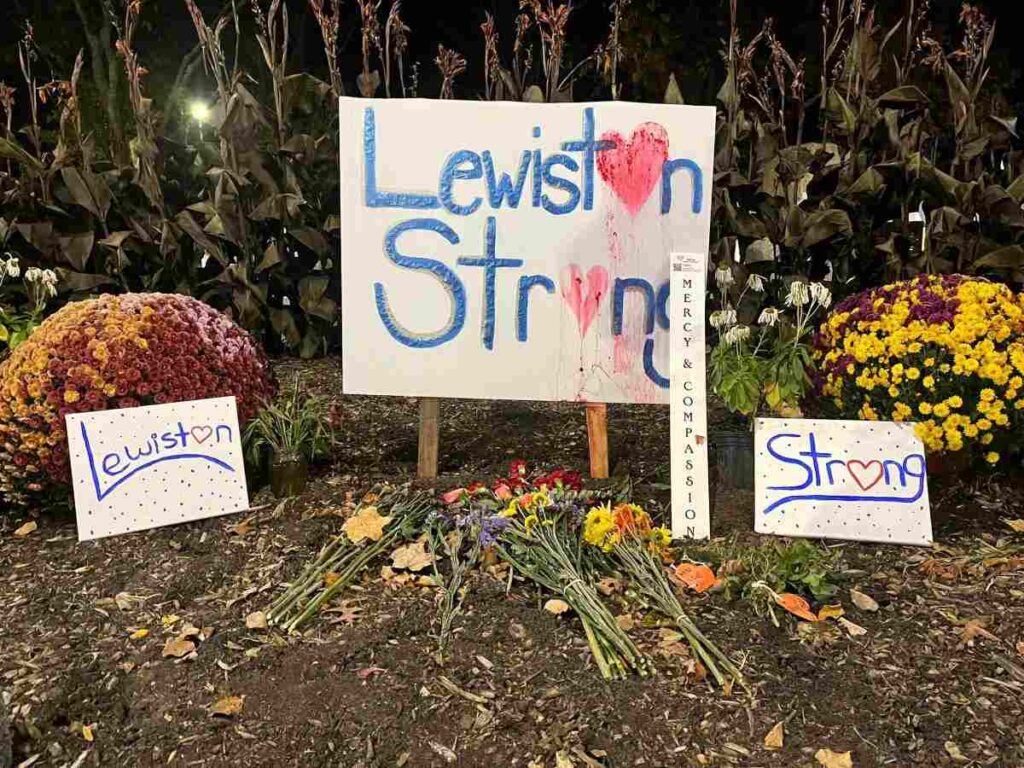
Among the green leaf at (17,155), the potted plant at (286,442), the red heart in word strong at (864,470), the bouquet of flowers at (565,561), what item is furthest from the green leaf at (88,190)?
the red heart in word strong at (864,470)

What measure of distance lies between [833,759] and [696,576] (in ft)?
2.10

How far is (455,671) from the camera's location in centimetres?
194

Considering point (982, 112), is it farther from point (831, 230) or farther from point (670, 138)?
point (670, 138)

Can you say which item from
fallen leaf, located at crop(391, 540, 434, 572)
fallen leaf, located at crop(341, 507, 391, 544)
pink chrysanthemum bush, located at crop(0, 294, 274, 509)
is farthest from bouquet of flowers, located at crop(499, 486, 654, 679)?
pink chrysanthemum bush, located at crop(0, 294, 274, 509)

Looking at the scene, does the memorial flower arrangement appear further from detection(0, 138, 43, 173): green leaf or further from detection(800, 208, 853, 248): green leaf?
detection(0, 138, 43, 173): green leaf

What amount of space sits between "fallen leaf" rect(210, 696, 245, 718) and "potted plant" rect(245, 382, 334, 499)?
101 centimetres

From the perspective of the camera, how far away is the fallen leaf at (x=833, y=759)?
1661 mm

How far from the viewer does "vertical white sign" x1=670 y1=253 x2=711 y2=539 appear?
252cm

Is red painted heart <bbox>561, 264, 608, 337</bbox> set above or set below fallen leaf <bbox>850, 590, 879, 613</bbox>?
above

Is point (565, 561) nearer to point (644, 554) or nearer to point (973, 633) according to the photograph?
point (644, 554)

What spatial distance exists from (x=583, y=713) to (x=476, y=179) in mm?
1677

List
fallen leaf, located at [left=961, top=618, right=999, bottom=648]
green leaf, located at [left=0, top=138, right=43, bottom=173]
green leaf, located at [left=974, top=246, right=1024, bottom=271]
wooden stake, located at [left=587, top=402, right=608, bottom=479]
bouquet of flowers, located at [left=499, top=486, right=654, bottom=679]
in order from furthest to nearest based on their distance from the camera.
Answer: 1. green leaf, located at [left=0, top=138, right=43, bottom=173]
2. green leaf, located at [left=974, top=246, right=1024, bottom=271]
3. wooden stake, located at [left=587, top=402, right=608, bottom=479]
4. fallen leaf, located at [left=961, top=618, right=999, bottom=648]
5. bouquet of flowers, located at [left=499, top=486, right=654, bottom=679]

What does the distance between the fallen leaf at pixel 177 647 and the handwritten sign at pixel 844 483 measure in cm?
157

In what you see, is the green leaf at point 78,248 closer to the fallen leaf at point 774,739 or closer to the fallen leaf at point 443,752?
the fallen leaf at point 443,752
